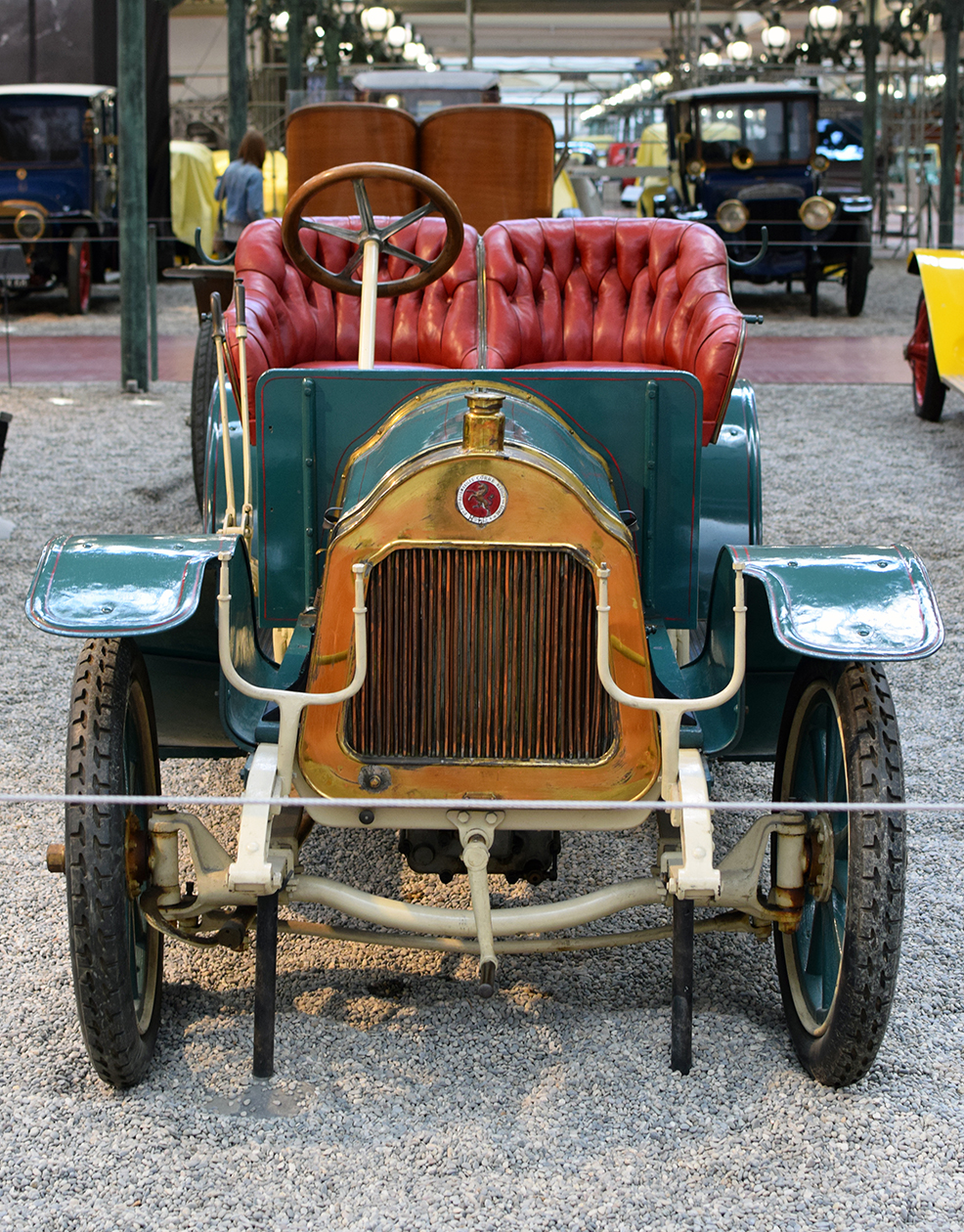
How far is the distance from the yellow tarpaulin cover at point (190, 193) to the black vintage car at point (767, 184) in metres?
5.78

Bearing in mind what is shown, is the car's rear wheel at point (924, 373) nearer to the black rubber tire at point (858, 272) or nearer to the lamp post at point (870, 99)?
the black rubber tire at point (858, 272)

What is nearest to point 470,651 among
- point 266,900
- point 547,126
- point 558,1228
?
point 266,900

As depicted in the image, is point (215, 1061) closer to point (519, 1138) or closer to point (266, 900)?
point (266, 900)

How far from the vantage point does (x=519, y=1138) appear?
7.50 feet

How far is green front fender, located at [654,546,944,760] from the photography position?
2.32 m

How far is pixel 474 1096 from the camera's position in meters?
2.40

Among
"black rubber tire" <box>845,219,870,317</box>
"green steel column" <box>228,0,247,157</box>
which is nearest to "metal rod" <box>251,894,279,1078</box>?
"black rubber tire" <box>845,219,870,317</box>

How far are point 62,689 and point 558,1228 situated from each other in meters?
2.87

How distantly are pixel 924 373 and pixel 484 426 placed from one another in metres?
7.03

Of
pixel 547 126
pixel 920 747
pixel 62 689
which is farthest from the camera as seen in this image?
pixel 547 126

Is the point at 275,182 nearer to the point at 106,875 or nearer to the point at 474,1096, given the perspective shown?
the point at 106,875

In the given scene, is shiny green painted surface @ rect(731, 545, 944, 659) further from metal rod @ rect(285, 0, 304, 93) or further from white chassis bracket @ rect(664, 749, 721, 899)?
metal rod @ rect(285, 0, 304, 93)

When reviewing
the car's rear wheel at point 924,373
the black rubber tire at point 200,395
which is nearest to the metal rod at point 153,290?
the black rubber tire at point 200,395

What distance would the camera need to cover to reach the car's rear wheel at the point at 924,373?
27.7 ft
